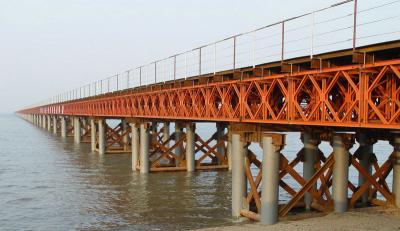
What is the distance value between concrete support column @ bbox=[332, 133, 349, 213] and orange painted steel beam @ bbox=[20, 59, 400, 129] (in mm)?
987

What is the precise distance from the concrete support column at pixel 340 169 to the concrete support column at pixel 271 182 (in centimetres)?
225

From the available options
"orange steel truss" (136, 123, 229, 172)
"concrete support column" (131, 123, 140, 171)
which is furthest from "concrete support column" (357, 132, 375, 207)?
"concrete support column" (131, 123, 140, 171)

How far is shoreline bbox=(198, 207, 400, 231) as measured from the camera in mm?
14367

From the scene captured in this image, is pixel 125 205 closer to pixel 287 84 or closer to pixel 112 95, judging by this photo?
pixel 287 84

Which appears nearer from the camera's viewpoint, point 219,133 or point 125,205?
point 125,205

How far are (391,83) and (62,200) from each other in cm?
1733

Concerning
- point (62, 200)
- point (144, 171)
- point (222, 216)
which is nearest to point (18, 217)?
point (62, 200)

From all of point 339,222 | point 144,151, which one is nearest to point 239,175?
point 339,222

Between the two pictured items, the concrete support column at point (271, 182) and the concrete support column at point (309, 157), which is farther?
the concrete support column at point (309, 157)

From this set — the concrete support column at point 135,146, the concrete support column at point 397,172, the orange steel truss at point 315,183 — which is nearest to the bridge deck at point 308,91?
the orange steel truss at point 315,183

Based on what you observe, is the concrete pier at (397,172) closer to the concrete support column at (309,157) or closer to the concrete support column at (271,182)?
the concrete support column at (309,157)

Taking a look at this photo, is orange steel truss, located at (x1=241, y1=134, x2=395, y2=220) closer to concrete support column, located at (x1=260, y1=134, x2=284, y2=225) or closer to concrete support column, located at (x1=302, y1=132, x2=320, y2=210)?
concrete support column, located at (x1=302, y1=132, x2=320, y2=210)

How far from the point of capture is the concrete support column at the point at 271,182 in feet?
51.7

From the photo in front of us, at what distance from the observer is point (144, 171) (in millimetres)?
31672
